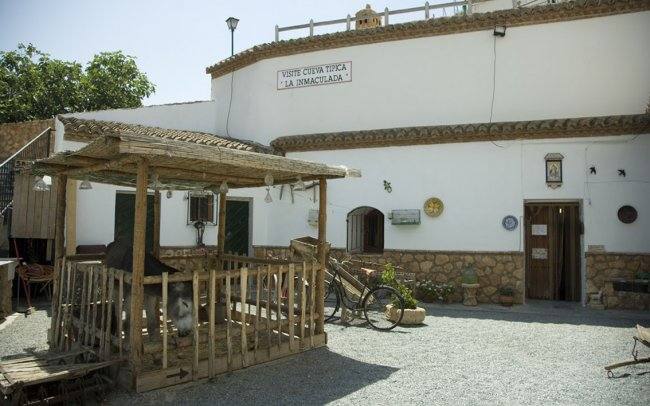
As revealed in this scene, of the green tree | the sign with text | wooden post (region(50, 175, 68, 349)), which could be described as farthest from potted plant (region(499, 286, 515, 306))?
the green tree

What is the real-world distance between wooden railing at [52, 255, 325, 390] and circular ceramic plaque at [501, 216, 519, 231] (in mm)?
5728

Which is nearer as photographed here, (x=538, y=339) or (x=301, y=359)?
(x=301, y=359)

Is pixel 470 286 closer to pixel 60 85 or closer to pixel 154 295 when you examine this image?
pixel 154 295

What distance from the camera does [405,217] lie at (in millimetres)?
11320

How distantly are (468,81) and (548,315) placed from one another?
571 centimetres

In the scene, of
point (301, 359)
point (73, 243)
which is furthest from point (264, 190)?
point (301, 359)

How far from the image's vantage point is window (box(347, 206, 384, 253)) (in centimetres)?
1235

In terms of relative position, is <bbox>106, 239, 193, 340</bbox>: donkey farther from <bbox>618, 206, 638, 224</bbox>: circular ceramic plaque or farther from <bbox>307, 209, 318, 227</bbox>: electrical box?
<bbox>618, 206, 638, 224</bbox>: circular ceramic plaque

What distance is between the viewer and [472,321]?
28.8ft

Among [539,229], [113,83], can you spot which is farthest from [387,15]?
[113,83]

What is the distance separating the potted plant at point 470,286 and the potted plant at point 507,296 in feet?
1.75

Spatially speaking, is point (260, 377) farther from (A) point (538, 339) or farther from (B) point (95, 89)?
(B) point (95, 89)

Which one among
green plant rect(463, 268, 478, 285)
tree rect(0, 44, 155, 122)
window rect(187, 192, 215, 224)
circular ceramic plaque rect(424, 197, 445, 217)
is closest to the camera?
green plant rect(463, 268, 478, 285)

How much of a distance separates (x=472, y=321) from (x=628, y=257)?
4003 millimetres
